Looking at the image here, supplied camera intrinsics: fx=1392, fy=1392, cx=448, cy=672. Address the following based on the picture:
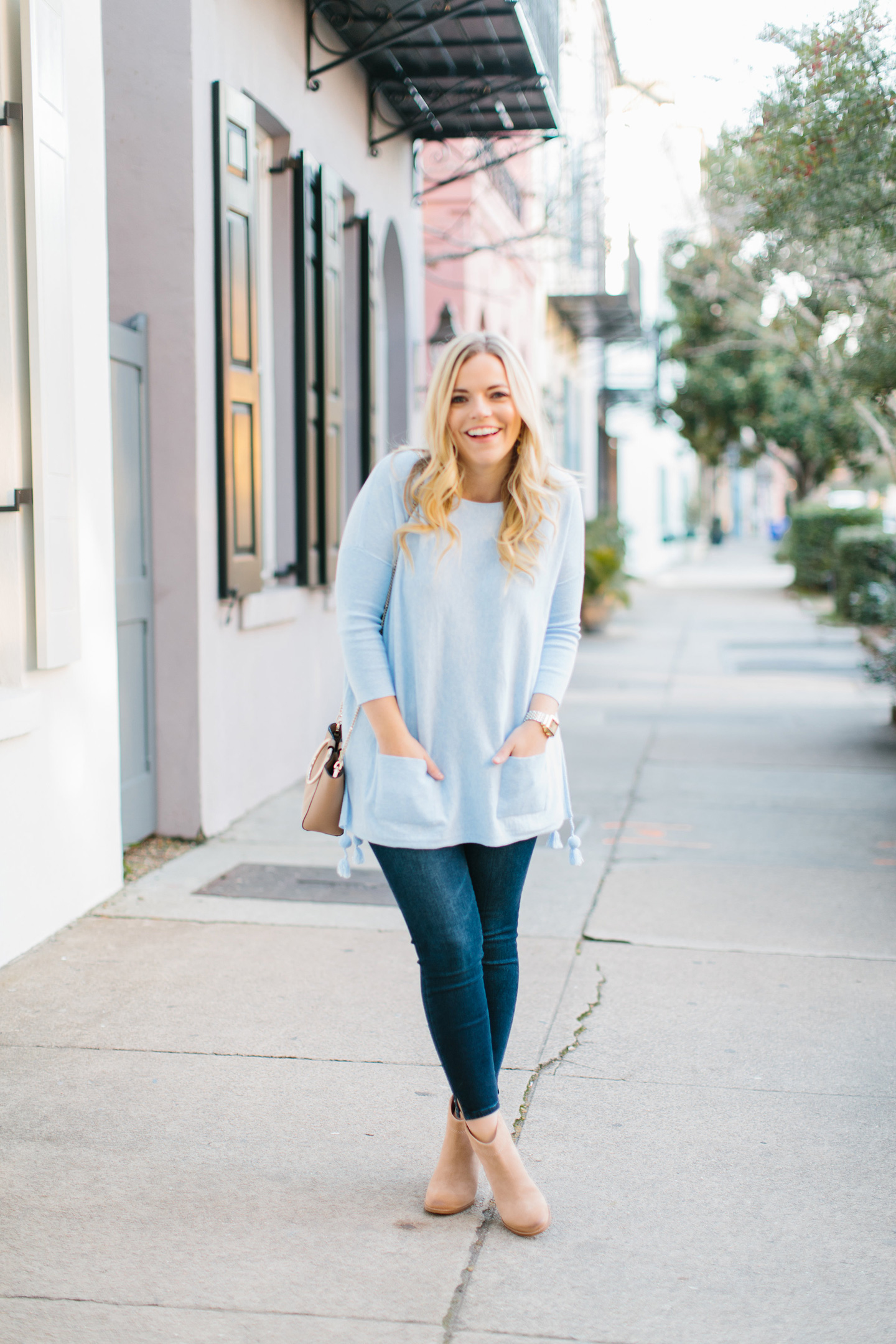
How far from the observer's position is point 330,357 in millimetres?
7941

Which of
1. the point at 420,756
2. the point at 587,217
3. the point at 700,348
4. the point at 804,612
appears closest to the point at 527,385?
the point at 420,756

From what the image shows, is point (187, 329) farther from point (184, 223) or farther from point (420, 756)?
point (420, 756)

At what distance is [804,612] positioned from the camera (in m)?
20.9

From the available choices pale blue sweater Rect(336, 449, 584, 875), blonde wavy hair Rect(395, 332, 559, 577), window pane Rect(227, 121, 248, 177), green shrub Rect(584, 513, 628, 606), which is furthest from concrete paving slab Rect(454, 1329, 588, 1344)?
green shrub Rect(584, 513, 628, 606)

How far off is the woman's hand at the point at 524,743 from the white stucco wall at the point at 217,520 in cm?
364

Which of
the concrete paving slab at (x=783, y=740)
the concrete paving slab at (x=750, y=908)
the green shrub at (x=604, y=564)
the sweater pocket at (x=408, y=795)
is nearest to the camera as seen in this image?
the sweater pocket at (x=408, y=795)

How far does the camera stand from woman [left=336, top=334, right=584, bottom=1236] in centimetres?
283

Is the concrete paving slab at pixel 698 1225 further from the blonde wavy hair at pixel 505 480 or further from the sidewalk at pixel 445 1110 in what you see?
the blonde wavy hair at pixel 505 480

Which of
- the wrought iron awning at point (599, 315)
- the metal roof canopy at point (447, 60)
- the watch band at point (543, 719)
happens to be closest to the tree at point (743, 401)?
the wrought iron awning at point (599, 315)

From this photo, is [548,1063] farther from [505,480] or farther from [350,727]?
[505,480]

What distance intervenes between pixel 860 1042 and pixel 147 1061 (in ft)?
6.71

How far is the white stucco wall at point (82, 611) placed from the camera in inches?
178

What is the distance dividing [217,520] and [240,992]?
270 centimetres

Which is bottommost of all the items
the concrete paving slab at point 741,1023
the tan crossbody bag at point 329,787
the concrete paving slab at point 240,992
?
the concrete paving slab at point 741,1023
